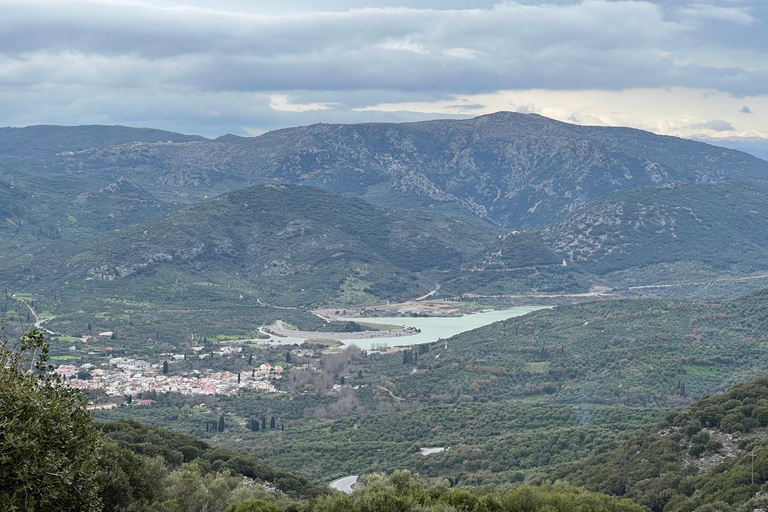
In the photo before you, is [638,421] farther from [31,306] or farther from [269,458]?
[31,306]

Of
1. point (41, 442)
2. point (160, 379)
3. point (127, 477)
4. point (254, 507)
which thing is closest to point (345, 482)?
point (254, 507)

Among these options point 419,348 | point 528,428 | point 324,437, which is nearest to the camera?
point 528,428

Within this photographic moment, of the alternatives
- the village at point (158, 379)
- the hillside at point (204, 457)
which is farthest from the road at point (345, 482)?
the village at point (158, 379)

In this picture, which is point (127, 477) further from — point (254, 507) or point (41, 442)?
point (41, 442)

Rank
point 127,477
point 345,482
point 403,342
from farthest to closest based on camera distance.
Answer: point 403,342 < point 345,482 < point 127,477

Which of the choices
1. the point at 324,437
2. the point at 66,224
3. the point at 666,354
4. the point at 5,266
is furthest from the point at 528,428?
the point at 66,224

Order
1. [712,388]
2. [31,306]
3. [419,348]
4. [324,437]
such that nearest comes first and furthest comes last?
[324,437], [712,388], [419,348], [31,306]
